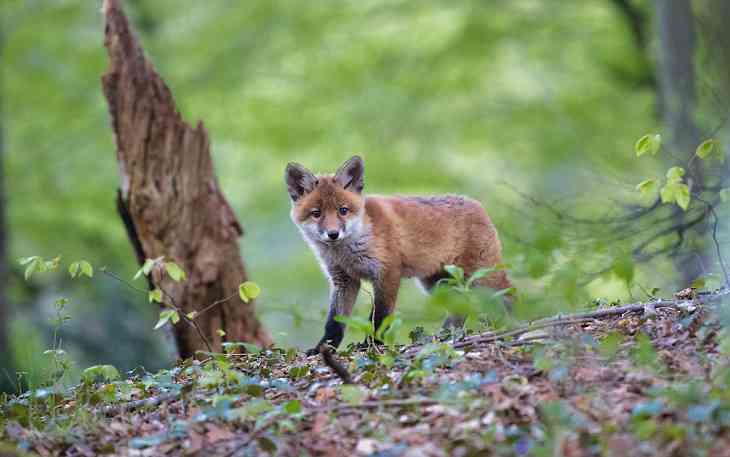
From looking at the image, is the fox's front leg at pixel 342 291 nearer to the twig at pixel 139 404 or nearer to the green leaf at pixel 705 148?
the twig at pixel 139 404

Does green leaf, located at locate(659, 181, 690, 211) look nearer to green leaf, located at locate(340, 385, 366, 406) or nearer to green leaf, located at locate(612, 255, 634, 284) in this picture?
green leaf, located at locate(612, 255, 634, 284)

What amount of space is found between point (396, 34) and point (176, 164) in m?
8.16

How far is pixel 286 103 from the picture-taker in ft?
48.2

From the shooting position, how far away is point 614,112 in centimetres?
1403

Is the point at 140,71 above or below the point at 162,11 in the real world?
below

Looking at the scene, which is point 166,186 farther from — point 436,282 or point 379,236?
point 436,282

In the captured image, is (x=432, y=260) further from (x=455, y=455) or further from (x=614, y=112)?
(x=614, y=112)

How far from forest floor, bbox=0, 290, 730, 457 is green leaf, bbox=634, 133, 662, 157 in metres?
0.91

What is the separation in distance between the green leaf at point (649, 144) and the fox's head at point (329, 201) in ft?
8.74

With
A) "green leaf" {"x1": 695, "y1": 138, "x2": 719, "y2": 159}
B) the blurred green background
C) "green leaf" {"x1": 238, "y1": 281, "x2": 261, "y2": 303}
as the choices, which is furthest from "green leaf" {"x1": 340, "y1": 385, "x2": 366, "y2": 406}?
the blurred green background

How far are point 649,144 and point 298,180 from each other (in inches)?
134

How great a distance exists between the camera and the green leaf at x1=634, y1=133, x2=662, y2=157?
4344 millimetres

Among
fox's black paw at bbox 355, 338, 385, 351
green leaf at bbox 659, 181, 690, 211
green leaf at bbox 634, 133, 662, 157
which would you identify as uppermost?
green leaf at bbox 634, 133, 662, 157

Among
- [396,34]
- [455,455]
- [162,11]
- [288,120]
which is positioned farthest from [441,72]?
[455,455]
